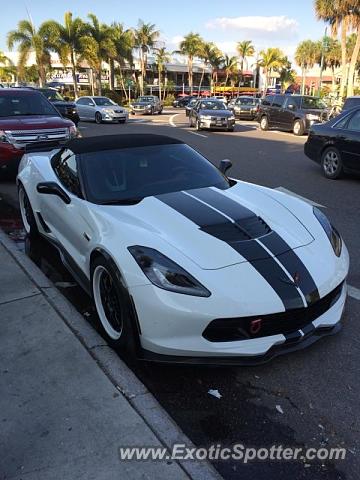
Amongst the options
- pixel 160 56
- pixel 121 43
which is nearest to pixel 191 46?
pixel 160 56

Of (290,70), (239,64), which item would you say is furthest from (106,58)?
(290,70)

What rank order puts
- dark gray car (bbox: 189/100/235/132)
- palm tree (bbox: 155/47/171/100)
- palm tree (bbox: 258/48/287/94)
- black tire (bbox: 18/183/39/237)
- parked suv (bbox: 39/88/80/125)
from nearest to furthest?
1. black tire (bbox: 18/183/39/237)
2. parked suv (bbox: 39/88/80/125)
3. dark gray car (bbox: 189/100/235/132)
4. palm tree (bbox: 155/47/171/100)
5. palm tree (bbox: 258/48/287/94)

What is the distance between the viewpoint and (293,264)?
9.96 ft

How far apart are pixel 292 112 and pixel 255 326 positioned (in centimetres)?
1907

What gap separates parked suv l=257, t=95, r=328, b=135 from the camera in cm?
1952

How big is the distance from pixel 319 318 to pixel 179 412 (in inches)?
42.8

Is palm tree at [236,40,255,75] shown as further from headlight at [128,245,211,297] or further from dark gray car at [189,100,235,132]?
headlight at [128,245,211,297]

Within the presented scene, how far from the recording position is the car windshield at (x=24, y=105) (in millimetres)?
9453

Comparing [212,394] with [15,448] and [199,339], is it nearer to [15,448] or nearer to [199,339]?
[199,339]

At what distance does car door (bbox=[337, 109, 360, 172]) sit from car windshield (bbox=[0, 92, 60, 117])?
19.3ft

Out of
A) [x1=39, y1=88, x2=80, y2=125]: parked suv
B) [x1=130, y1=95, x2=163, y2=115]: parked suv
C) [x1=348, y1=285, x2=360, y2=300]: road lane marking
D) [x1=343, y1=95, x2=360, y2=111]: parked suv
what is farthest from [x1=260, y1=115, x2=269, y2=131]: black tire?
[x1=348, y1=285, x2=360, y2=300]: road lane marking

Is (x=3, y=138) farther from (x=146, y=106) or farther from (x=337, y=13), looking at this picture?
(x=337, y=13)

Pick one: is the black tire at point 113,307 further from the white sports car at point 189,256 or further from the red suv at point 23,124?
the red suv at point 23,124

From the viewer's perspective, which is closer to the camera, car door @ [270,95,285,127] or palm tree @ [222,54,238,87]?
car door @ [270,95,285,127]
